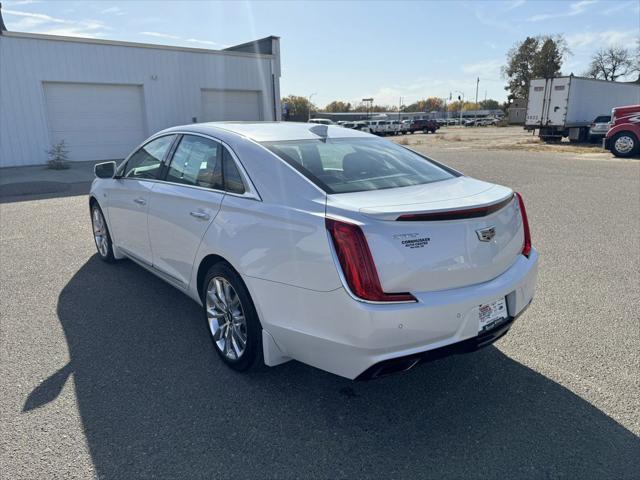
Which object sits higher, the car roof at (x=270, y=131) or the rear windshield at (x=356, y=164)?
the car roof at (x=270, y=131)

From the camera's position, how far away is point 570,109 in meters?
26.5

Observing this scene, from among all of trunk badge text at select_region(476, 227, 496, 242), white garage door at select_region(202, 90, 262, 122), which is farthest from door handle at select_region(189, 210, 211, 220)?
white garage door at select_region(202, 90, 262, 122)

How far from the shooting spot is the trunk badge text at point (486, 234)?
102 inches

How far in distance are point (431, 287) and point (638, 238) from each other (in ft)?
Answer: 18.2

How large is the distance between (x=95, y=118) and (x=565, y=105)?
941 inches

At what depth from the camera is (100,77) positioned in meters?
17.8

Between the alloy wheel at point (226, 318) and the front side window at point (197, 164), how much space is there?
0.70 metres

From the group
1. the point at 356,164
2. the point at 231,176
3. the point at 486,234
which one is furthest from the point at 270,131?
the point at 486,234

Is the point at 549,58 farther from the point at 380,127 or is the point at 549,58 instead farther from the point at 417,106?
the point at 417,106

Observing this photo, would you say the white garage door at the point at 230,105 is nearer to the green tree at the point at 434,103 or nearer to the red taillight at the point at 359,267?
the red taillight at the point at 359,267

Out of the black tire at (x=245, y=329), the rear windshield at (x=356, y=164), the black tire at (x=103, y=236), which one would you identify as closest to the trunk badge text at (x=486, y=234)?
the rear windshield at (x=356, y=164)

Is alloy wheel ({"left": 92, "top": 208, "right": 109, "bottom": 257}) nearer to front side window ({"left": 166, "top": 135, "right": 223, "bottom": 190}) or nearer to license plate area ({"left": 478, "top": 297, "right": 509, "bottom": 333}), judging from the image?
front side window ({"left": 166, "top": 135, "right": 223, "bottom": 190})

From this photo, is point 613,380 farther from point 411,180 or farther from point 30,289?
point 30,289

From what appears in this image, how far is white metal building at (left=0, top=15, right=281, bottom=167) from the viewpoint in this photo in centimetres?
1644
